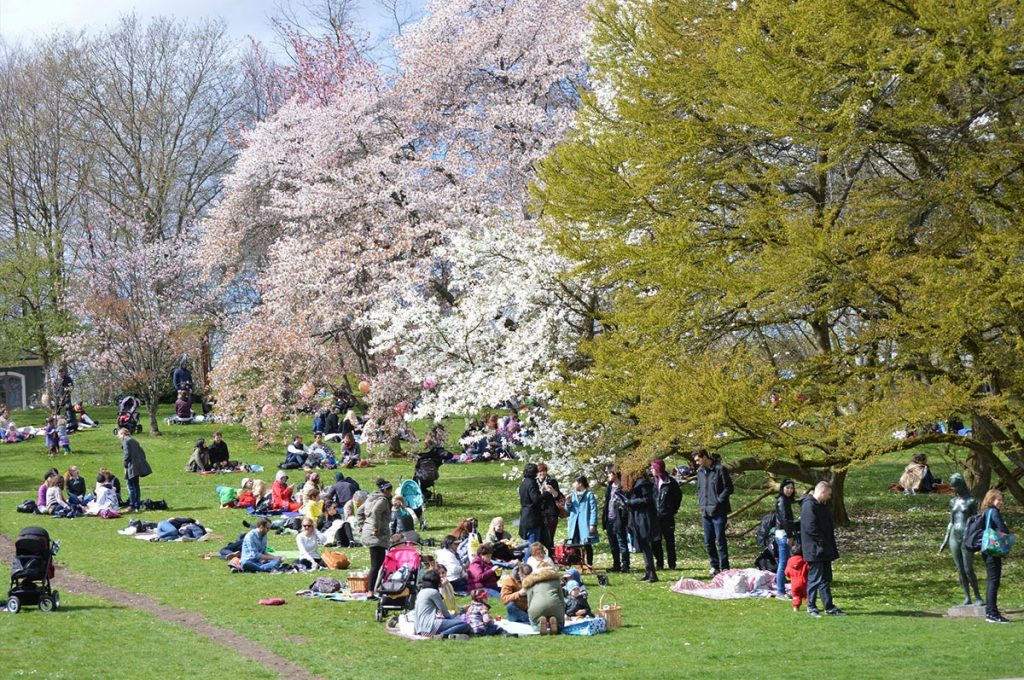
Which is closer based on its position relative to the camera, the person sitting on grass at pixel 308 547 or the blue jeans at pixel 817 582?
the blue jeans at pixel 817 582

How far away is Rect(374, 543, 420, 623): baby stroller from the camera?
50.0 feet

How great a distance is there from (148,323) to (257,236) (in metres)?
5.86

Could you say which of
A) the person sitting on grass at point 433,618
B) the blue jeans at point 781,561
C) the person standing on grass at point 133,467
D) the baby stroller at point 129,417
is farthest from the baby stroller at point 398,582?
the baby stroller at point 129,417

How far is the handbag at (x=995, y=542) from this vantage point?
14625mm

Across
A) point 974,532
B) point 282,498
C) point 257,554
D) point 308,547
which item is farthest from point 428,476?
point 974,532

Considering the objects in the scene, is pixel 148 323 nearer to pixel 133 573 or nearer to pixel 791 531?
pixel 133 573

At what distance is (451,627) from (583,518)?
214 inches

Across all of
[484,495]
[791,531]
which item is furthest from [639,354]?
[484,495]

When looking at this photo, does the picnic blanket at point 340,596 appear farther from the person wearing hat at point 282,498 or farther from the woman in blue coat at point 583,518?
the person wearing hat at point 282,498

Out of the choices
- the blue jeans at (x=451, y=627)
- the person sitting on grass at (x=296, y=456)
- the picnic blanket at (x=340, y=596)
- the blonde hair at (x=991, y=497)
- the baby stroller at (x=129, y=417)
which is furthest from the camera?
the baby stroller at (x=129, y=417)

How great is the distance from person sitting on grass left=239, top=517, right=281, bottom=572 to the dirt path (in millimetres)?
2214

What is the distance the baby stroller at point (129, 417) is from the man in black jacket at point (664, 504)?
80.3 ft

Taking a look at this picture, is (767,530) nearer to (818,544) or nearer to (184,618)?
(818,544)

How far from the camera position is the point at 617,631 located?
570 inches
